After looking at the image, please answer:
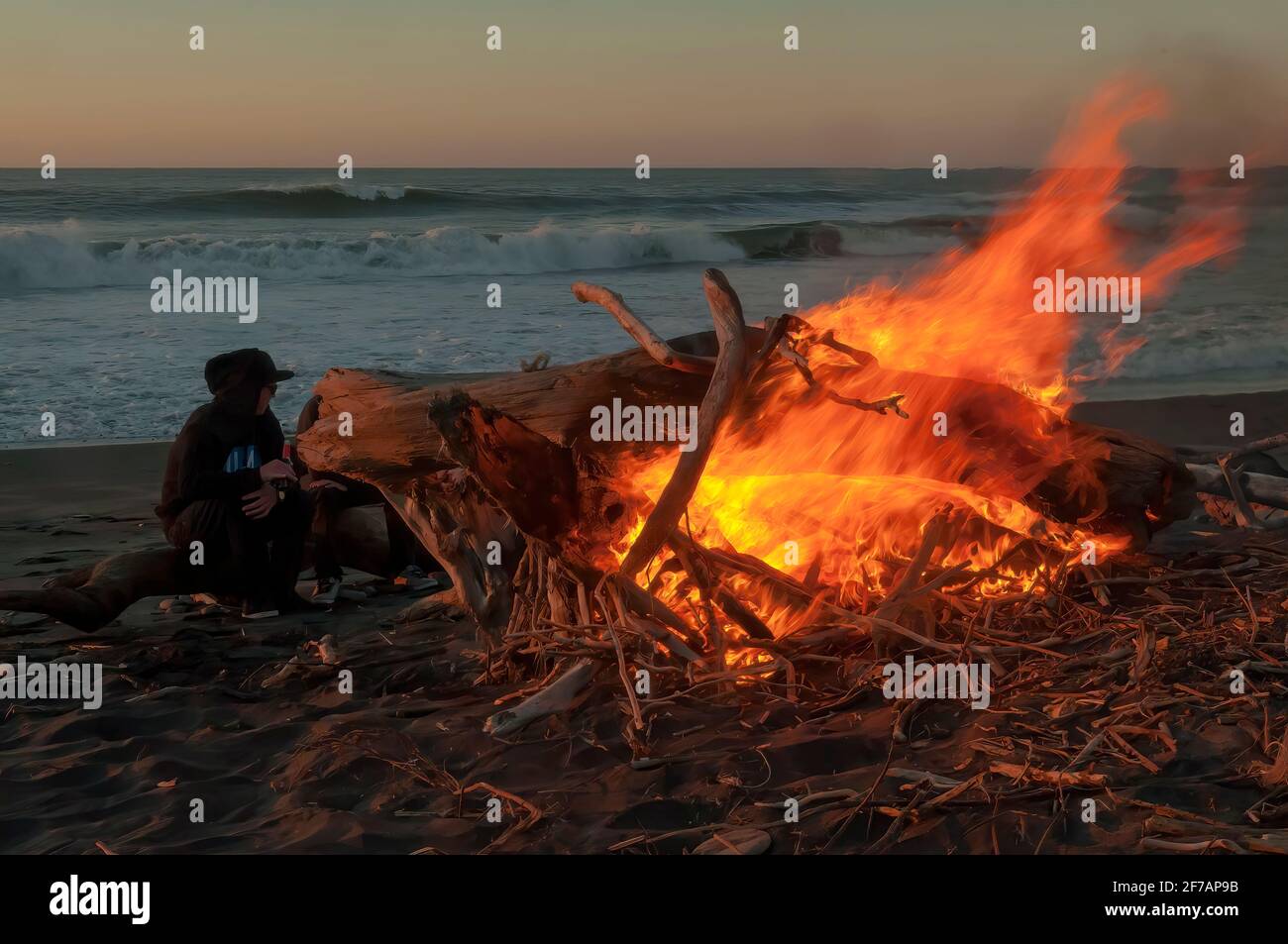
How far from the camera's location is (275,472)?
690cm

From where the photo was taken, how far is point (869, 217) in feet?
104

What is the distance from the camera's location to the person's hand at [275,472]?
22.6ft

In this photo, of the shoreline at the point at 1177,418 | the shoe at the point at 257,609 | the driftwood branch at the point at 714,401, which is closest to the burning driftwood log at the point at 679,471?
the driftwood branch at the point at 714,401

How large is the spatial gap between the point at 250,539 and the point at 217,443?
23.4 inches

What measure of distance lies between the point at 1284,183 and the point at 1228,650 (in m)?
33.2

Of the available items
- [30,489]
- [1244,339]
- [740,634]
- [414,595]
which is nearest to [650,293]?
[1244,339]

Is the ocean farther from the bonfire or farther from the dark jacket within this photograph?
the bonfire

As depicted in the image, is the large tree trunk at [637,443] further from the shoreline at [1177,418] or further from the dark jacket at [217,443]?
the shoreline at [1177,418]

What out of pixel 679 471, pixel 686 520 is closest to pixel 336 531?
pixel 686 520

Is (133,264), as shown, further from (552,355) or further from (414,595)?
(414,595)

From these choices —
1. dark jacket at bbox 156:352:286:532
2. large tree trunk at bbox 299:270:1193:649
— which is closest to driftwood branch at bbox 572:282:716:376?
large tree trunk at bbox 299:270:1193:649

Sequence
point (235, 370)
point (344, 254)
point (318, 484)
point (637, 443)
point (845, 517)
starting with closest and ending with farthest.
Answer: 1. point (637, 443)
2. point (845, 517)
3. point (235, 370)
4. point (318, 484)
5. point (344, 254)

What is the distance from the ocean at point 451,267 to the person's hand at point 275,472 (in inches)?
267

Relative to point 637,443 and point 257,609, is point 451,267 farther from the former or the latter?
point 637,443
